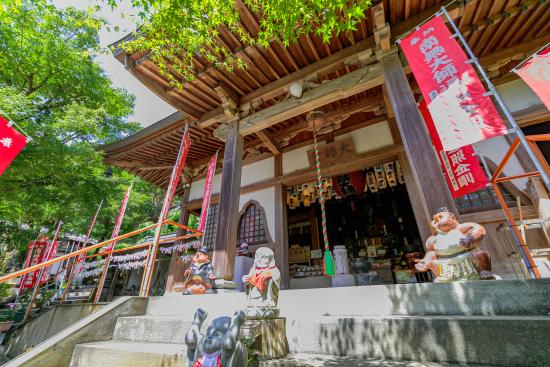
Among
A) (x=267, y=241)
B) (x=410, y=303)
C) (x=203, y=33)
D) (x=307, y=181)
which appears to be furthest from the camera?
(x=307, y=181)

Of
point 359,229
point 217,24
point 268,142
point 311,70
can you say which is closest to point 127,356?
point 217,24

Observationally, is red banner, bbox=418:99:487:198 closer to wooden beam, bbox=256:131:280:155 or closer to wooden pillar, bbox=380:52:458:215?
wooden pillar, bbox=380:52:458:215

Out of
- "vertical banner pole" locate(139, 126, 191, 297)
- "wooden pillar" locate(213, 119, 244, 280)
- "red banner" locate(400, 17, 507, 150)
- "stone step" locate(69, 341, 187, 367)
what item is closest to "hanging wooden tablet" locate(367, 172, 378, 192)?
"red banner" locate(400, 17, 507, 150)

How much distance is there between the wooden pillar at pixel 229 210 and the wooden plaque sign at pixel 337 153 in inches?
107

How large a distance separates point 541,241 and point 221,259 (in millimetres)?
6367

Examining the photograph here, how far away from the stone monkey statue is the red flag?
6.45 metres

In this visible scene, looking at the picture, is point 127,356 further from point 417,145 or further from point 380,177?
point 380,177

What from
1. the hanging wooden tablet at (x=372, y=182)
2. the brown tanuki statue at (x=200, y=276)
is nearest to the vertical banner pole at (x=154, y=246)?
the brown tanuki statue at (x=200, y=276)

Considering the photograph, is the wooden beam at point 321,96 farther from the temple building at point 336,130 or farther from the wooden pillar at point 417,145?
the wooden pillar at point 417,145

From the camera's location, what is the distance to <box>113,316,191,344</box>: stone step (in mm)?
2810

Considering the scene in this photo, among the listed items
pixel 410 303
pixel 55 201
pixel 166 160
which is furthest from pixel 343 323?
pixel 55 201

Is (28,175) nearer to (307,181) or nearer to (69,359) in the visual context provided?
(69,359)

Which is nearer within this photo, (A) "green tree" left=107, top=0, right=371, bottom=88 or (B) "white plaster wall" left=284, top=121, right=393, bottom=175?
(A) "green tree" left=107, top=0, right=371, bottom=88

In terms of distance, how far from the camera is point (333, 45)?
16.8ft
